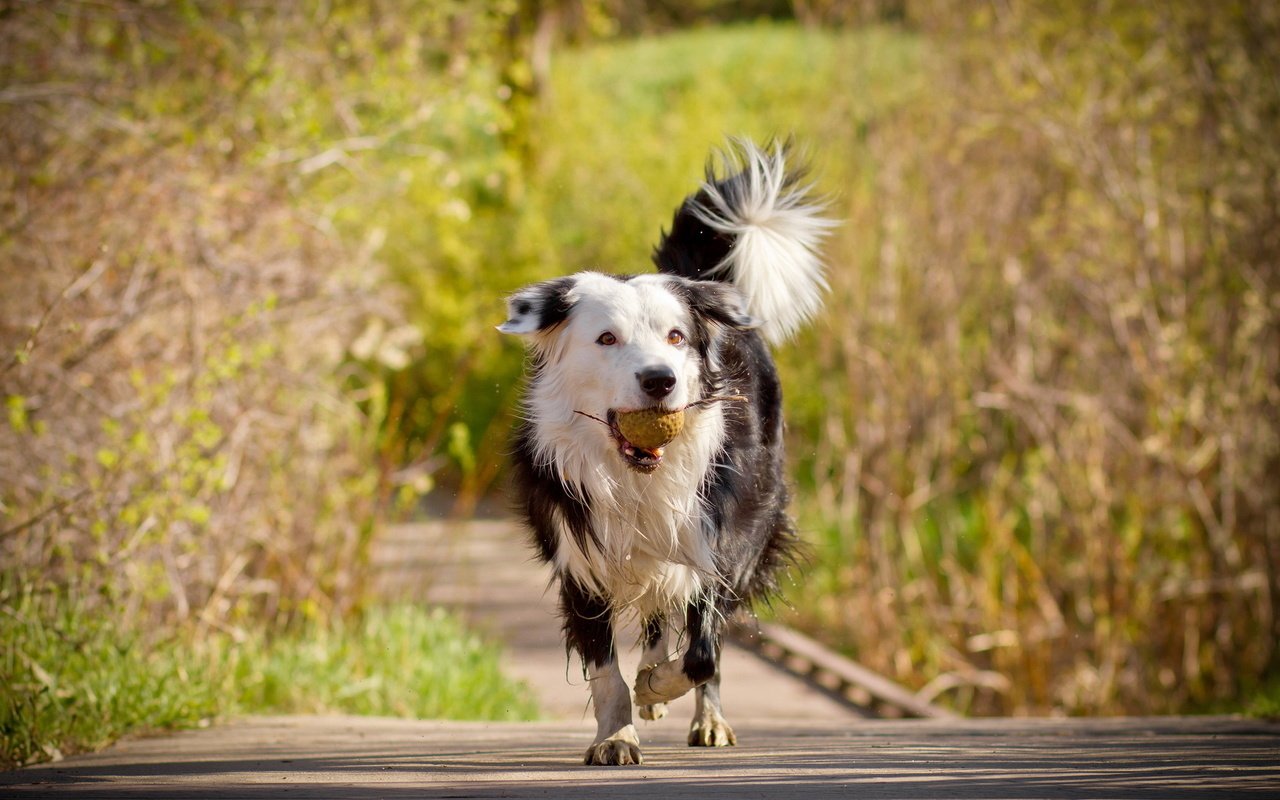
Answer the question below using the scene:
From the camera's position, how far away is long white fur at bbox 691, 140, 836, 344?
5199 mm

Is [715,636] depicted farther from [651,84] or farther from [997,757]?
[651,84]

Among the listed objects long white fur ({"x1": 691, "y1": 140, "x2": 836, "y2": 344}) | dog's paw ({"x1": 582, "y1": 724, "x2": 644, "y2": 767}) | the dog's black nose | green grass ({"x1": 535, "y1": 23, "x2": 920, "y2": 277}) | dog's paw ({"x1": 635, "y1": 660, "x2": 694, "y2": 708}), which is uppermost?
green grass ({"x1": 535, "y1": 23, "x2": 920, "y2": 277})

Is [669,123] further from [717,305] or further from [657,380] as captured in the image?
[657,380]

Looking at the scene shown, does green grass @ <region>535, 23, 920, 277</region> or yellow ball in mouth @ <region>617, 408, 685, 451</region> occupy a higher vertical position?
green grass @ <region>535, 23, 920, 277</region>

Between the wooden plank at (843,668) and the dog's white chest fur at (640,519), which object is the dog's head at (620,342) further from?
the wooden plank at (843,668)

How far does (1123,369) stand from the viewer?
8.33 m

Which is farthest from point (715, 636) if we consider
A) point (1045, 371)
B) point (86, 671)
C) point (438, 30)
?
point (1045, 371)

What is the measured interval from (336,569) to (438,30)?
10.1ft

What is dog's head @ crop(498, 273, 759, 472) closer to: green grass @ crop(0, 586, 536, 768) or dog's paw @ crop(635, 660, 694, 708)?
dog's paw @ crop(635, 660, 694, 708)

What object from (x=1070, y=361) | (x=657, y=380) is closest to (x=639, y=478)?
(x=657, y=380)

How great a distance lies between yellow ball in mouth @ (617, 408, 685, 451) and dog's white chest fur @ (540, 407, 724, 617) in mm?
141

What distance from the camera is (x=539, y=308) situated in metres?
4.40

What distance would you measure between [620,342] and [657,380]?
0.24 metres

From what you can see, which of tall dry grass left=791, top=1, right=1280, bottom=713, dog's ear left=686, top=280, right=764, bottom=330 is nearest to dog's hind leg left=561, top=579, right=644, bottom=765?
dog's ear left=686, top=280, right=764, bottom=330
